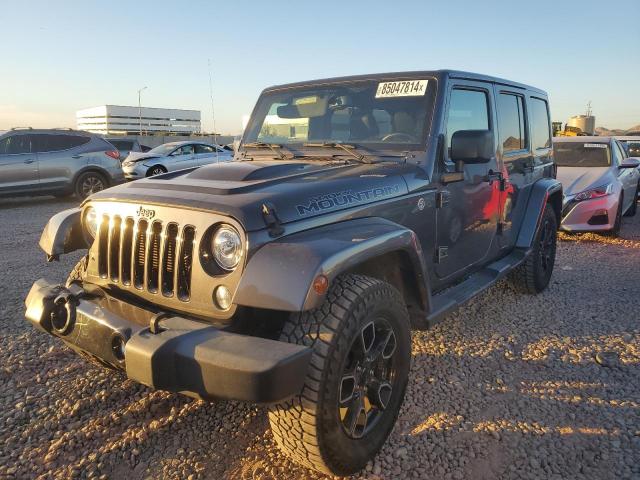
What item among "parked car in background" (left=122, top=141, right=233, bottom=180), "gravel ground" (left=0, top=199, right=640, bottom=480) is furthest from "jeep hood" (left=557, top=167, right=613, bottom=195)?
"parked car in background" (left=122, top=141, right=233, bottom=180)

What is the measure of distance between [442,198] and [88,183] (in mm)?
→ 10289

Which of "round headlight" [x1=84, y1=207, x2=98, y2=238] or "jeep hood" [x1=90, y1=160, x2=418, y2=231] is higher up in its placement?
"jeep hood" [x1=90, y1=160, x2=418, y2=231]

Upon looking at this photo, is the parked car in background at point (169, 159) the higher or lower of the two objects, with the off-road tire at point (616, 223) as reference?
higher

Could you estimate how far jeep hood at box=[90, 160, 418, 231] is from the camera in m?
2.26

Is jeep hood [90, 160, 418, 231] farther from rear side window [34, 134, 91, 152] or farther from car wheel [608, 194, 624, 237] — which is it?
rear side window [34, 134, 91, 152]

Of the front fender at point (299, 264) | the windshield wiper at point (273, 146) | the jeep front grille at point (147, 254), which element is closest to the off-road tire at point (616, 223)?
A: the windshield wiper at point (273, 146)

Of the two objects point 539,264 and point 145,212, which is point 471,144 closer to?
point 145,212

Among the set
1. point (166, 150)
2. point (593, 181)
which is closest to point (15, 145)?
point (166, 150)

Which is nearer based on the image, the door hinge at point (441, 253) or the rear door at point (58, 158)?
the door hinge at point (441, 253)

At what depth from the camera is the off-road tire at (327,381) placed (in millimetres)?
2014

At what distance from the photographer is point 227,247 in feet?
7.17

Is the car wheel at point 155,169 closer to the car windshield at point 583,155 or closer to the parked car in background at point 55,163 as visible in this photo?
the parked car in background at point 55,163

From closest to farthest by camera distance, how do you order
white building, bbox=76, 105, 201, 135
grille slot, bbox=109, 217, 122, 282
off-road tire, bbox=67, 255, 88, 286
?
1. grille slot, bbox=109, 217, 122, 282
2. off-road tire, bbox=67, 255, 88, 286
3. white building, bbox=76, 105, 201, 135

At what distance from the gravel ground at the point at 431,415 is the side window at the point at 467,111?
5.21 feet
